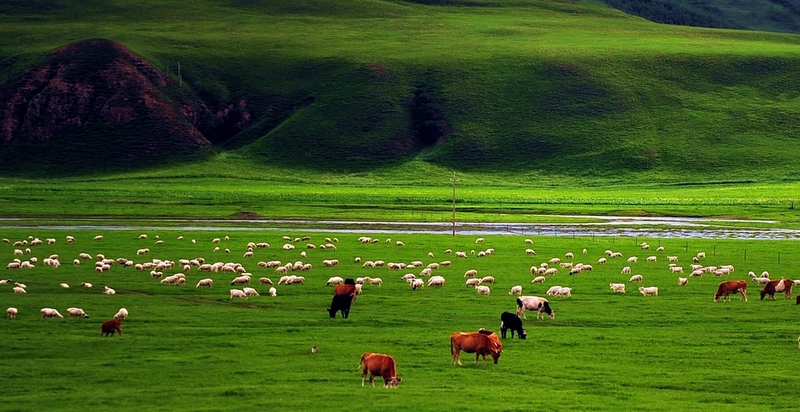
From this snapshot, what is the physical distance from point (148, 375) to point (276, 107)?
17124 cm

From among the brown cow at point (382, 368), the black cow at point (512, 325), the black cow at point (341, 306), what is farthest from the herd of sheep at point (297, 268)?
the brown cow at point (382, 368)

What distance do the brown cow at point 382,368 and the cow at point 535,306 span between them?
11436mm

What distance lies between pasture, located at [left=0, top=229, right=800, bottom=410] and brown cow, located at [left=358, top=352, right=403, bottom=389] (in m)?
0.35

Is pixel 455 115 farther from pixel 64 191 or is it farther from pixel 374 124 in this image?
pixel 64 191

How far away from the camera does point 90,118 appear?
623ft

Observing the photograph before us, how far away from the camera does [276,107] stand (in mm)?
198625

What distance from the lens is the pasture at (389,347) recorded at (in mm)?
27469

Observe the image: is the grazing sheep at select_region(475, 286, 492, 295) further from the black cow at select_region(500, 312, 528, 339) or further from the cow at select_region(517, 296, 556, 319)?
the black cow at select_region(500, 312, 528, 339)

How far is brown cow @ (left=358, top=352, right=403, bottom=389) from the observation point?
2822cm

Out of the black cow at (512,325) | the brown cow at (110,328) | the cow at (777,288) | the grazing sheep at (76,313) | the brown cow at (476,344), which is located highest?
the brown cow at (476,344)

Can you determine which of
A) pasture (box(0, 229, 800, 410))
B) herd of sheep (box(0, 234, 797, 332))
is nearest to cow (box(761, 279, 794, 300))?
pasture (box(0, 229, 800, 410))

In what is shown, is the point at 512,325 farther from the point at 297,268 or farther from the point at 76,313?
the point at 297,268

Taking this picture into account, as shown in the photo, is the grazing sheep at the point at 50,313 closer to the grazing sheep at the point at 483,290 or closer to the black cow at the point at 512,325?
the black cow at the point at 512,325

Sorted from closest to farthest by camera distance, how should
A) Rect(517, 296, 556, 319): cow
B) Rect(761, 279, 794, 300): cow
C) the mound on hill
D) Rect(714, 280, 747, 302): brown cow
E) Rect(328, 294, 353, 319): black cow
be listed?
Rect(328, 294, 353, 319): black cow → Rect(517, 296, 556, 319): cow → Rect(714, 280, 747, 302): brown cow → Rect(761, 279, 794, 300): cow → the mound on hill
